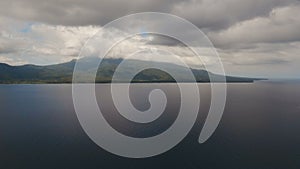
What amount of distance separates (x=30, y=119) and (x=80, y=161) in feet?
220

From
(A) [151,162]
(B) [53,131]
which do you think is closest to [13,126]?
(B) [53,131]

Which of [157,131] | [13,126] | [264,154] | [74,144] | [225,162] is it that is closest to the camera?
[225,162]

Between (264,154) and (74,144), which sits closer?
(264,154)

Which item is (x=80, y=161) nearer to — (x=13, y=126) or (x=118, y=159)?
(x=118, y=159)

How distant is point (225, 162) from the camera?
2340 inches

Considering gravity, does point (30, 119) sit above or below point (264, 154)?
above

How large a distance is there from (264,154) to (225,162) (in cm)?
1346

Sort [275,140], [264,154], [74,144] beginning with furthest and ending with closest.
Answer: [275,140]
[74,144]
[264,154]

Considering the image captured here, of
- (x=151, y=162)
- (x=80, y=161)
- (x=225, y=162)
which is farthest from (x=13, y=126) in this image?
(x=225, y=162)

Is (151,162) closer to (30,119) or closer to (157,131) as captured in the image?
(157,131)

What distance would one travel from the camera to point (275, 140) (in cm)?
7944

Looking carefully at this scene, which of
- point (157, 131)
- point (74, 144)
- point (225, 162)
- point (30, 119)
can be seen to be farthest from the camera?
point (30, 119)

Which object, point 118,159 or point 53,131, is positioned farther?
point 53,131

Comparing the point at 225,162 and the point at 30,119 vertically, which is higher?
the point at 30,119
